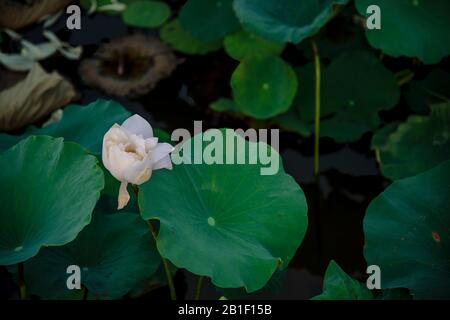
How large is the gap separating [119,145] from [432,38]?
1176 mm

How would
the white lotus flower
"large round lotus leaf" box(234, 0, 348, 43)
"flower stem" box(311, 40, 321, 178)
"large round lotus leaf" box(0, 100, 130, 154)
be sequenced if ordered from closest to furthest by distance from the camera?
the white lotus flower
"large round lotus leaf" box(0, 100, 130, 154)
"large round lotus leaf" box(234, 0, 348, 43)
"flower stem" box(311, 40, 321, 178)

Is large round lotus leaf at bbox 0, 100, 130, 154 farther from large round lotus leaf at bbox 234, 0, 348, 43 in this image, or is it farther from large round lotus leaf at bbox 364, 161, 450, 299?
large round lotus leaf at bbox 364, 161, 450, 299

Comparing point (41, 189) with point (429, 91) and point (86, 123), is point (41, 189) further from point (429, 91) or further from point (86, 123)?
point (429, 91)

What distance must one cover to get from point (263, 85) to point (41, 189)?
3.20 ft

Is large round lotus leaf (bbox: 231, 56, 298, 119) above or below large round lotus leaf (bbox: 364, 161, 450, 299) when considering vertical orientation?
above

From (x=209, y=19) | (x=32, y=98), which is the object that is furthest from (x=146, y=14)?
(x=32, y=98)

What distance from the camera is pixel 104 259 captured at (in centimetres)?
143

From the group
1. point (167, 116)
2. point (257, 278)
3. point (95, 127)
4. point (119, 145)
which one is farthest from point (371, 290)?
point (167, 116)

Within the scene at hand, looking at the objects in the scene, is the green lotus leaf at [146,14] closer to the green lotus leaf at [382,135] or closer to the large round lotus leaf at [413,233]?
the green lotus leaf at [382,135]

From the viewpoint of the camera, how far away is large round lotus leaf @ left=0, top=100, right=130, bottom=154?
1.56m

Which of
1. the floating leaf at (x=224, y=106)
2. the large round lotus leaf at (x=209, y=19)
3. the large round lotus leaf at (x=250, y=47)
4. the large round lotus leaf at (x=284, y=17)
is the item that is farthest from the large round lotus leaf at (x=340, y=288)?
the large round lotus leaf at (x=209, y=19)

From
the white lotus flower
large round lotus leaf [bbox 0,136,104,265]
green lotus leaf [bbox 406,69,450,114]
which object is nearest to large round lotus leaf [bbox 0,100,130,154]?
large round lotus leaf [bbox 0,136,104,265]

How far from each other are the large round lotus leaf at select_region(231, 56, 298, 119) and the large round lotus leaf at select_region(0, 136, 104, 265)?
862mm

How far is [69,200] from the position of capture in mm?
1276
